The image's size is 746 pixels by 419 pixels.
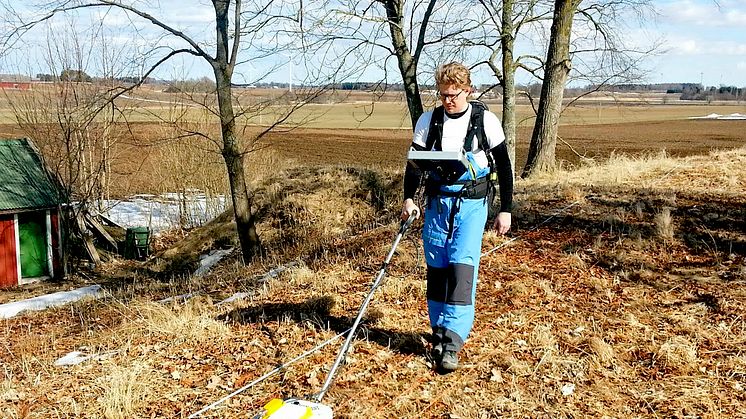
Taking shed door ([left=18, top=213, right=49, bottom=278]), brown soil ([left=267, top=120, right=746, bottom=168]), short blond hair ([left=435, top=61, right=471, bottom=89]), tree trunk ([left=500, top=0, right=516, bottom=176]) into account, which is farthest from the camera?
brown soil ([left=267, top=120, right=746, bottom=168])

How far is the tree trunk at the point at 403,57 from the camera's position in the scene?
12727 mm

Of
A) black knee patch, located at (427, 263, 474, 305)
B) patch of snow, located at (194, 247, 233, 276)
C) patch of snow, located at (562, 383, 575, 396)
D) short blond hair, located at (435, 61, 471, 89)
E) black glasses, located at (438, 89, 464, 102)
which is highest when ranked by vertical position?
short blond hair, located at (435, 61, 471, 89)

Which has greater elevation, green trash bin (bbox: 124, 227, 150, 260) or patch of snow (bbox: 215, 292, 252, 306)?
patch of snow (bbox: 215, 292, 252, 306)

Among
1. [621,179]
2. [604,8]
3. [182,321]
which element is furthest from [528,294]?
[604,8]

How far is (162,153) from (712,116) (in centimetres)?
7528

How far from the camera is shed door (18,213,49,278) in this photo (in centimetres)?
2067

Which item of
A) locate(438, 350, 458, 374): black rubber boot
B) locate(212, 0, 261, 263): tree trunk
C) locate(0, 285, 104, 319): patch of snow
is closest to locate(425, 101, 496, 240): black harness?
locate(438, 350, 458, 374): black rubber boot

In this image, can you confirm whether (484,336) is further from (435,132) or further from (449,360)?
(435,132)

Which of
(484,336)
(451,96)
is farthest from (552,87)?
(451,96)

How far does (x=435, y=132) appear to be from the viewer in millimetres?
4449

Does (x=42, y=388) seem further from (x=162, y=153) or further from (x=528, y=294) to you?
(x=162, y=153)

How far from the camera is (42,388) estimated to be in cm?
482

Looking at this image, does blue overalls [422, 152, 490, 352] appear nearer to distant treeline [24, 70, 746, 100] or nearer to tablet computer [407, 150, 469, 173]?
tablet computer [407, 150, 469, 173]

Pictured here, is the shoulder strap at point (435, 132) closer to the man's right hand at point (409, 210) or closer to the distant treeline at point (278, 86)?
the man's right hand at point (409, 210)
